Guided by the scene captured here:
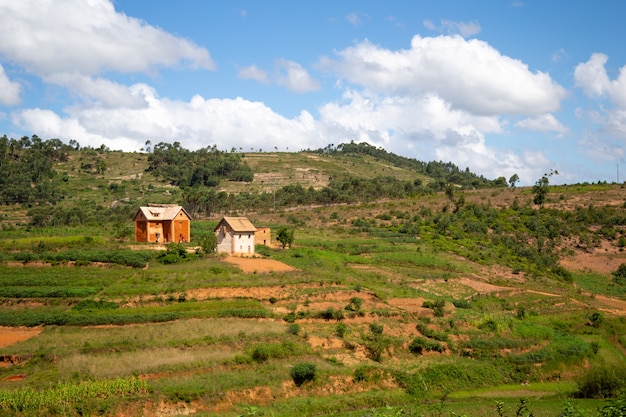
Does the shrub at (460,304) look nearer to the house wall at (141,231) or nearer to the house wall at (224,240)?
the house wall at (224,240)

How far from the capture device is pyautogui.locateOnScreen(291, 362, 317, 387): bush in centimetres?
3042

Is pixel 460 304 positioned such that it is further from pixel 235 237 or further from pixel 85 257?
pixel 85 257

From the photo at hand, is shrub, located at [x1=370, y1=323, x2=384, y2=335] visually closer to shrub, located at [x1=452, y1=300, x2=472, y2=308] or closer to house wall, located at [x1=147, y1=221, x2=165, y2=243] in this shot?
shrub, located at [x1=452, y1=300, x2=472, y2=308]

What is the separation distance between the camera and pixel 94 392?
86.3 feet

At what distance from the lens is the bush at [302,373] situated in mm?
30422

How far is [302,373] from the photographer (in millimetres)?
30391

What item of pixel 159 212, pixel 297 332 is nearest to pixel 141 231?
pixel 159 212

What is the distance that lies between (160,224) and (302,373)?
1039 inches

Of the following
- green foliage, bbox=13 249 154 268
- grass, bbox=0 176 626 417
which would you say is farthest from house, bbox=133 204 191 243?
green foliage, bbox=13 249 154 268

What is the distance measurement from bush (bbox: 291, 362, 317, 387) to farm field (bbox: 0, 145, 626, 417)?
0.24 ft

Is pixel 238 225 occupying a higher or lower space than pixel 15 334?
higher

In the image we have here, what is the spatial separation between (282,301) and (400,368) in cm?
990

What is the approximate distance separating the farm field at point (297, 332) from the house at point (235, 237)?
2.26 meters

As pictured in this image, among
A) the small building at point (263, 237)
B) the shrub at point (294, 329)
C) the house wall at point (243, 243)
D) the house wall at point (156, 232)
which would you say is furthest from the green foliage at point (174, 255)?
the small building at point (263, 237)
